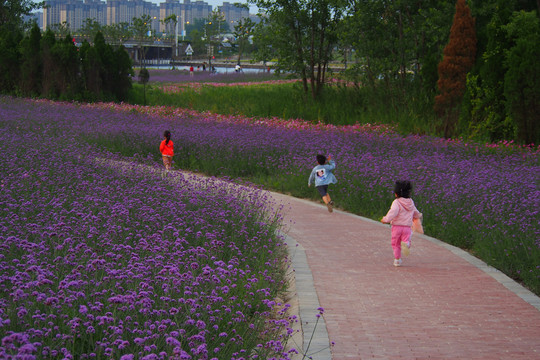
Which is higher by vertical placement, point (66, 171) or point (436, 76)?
point (436, 76)

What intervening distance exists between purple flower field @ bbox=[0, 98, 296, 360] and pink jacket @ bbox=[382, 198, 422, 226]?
1.40 meters

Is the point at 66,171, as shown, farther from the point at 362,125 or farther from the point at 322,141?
the point at 362,125

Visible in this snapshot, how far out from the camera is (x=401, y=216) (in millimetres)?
8727

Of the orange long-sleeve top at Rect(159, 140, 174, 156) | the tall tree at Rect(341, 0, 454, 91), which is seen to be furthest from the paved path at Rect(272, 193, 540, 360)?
the tall tree at Rect(341, 0, 454, 91)

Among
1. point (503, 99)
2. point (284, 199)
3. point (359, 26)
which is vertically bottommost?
point (284, 199)

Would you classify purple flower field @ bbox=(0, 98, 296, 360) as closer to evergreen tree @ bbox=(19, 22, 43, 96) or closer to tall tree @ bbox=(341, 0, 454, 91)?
tall tree @ bbox=(341, 0, 454, 91)

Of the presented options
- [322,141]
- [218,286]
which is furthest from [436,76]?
[218,286]

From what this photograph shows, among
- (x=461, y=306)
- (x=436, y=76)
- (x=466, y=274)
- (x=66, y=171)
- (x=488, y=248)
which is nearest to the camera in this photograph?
(x=461, y=306)

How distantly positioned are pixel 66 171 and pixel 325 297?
17.6ft

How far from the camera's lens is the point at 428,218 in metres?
11.2

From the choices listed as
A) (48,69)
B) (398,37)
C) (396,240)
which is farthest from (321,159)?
(48,69)

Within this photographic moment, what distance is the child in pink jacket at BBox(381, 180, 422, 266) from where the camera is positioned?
28.6ft

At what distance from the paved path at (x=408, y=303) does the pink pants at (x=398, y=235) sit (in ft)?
0.86

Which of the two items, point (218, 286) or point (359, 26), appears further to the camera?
point (359, 26)
